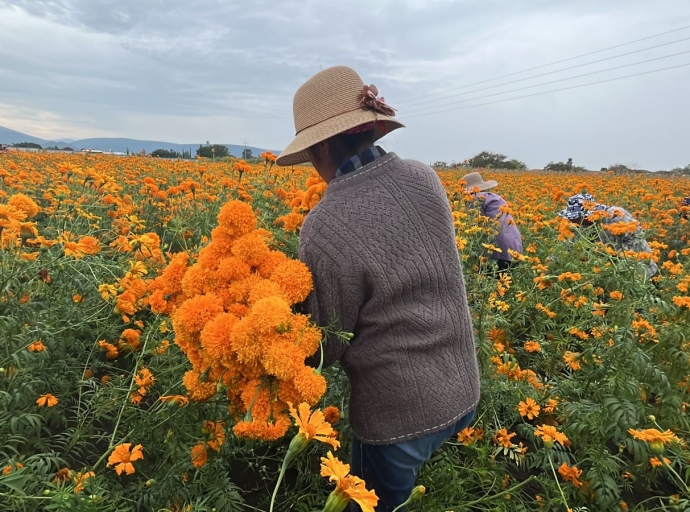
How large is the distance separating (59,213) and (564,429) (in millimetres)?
3140

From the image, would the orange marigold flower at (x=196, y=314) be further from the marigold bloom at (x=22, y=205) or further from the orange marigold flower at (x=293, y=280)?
the marigold bloom at (x=22, y=205)

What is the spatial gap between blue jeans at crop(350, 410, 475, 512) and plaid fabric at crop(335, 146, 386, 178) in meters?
0.90

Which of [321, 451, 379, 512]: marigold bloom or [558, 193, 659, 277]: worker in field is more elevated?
[558, 193, 659, 277]: worker in field

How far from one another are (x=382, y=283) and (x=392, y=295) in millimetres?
60

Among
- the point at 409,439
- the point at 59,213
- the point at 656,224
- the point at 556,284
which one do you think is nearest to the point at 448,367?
the point at 409,439

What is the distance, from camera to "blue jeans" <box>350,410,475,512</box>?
1571 millimetres

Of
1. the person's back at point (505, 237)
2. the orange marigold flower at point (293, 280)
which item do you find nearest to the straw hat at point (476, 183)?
the person's back at point (505, 237)

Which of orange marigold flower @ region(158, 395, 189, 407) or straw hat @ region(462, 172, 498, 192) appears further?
straw hat @ region(462, 172, 498, 192)

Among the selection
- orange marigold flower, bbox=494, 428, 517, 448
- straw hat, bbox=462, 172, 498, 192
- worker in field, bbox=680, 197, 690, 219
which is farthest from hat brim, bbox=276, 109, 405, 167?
worker in field, bbox=680, 197, 690, 219

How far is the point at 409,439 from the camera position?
1542 millimetres

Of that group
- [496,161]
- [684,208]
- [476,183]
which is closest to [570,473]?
[476,183]

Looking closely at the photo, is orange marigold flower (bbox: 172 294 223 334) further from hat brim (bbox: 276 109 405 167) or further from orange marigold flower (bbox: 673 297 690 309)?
orange marigold flower (bbox: 673 297 690 309)

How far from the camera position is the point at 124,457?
1499mm

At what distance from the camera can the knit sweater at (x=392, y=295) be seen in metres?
1.37
